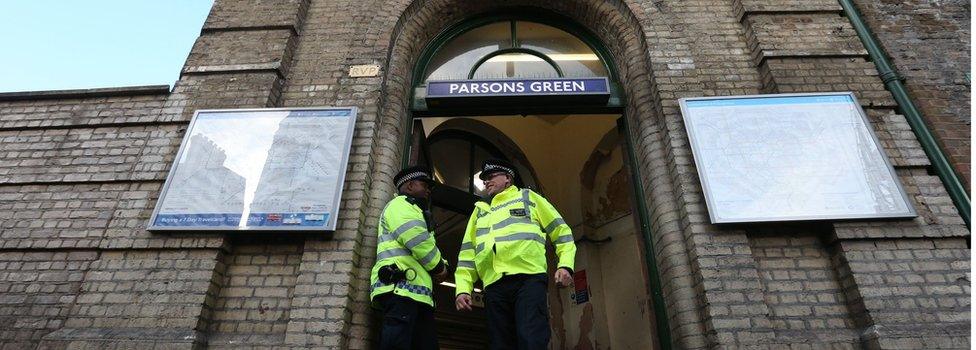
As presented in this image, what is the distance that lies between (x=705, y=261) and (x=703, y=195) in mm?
555

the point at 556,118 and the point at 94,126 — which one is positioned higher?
the point at 556,118

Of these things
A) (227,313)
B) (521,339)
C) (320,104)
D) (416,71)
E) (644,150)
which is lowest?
(521,339)

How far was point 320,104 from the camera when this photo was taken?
469 centimetres

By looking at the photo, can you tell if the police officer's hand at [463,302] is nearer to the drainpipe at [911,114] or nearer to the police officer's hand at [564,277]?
the police officer's hand at [564,277]

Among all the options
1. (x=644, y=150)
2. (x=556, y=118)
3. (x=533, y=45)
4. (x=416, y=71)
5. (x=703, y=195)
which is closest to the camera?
(x=703, y=195)

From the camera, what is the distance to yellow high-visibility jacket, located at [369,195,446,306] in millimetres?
3336

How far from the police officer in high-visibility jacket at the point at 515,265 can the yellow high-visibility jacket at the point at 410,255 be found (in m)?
0.22

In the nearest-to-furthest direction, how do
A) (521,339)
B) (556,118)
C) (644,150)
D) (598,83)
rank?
(521,339) → (644,150) → (598,83) → (556,118)

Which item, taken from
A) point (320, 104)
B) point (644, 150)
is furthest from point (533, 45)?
point (320, 104)

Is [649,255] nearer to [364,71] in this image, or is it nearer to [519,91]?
[519,91]

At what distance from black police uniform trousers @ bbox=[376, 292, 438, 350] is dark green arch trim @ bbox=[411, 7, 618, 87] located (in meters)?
2.92

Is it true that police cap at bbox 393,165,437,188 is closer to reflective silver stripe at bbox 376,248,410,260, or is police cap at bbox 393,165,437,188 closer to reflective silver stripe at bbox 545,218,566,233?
reflective silver stripe at bbox 376,248,410,260

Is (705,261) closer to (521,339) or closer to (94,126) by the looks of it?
(521,339)

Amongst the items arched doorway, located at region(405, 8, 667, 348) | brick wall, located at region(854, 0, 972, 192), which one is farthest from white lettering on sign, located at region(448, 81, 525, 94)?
brick wall, located at region(854, 0, 972, 192)
